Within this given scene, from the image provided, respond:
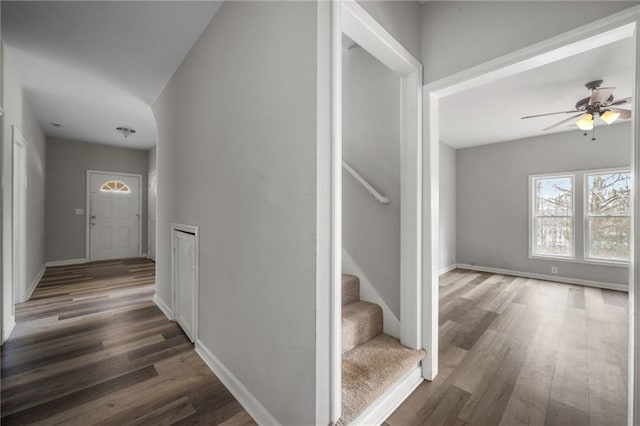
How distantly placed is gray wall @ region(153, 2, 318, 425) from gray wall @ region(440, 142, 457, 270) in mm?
4609

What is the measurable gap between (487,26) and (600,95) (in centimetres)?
225

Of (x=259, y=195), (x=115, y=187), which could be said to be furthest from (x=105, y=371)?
(x=115, y=187)

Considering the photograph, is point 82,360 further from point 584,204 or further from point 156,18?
point 584,204

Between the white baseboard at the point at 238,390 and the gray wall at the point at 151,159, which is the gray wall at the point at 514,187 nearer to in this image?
the white baseboard at the point at 238,390

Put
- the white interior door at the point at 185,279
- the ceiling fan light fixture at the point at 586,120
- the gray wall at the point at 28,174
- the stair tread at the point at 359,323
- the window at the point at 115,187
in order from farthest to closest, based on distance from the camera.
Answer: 1. the window at the point at 115,187
2. the ceiling fan light fixture at the point at 586,120
3. the gray wall at the point at 28,174
4. the white interior door at the point at 185,279
5. the stair tread at the point at 359,323

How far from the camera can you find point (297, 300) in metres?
1.24

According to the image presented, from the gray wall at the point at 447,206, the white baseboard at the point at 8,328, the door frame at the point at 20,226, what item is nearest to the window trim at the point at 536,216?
the gray wall at the point at 447,206

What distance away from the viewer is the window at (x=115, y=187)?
5975mm

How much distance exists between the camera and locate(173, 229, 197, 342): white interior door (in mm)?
2277

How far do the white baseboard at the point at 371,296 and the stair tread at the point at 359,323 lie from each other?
4 cm

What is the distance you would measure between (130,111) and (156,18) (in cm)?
247

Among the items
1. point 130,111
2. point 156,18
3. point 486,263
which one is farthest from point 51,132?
point 486,263

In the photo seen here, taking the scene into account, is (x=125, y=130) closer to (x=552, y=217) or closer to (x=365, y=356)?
(x=365, y=356)

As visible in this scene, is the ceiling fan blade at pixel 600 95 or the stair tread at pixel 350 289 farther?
the ceiling fan blade at pixel 600 95
